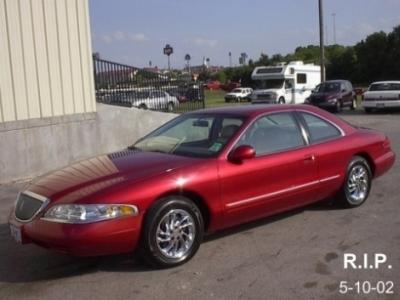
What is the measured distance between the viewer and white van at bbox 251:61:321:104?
32.1 m

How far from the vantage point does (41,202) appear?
4.66 meters

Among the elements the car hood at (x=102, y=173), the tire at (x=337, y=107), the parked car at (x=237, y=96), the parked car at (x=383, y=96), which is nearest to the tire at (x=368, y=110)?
the parked car at (x=383, y=96)

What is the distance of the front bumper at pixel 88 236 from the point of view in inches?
171

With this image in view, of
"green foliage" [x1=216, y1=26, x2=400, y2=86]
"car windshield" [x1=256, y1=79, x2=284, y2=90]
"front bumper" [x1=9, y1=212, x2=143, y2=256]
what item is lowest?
"front bumper" [x1=9, y1=212, x2=143, y2=256]

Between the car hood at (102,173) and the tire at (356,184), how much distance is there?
2278 mm

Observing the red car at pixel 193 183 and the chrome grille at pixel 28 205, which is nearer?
the red car at pixel 193 183

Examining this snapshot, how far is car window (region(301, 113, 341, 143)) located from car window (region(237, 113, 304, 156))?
0.21 meters

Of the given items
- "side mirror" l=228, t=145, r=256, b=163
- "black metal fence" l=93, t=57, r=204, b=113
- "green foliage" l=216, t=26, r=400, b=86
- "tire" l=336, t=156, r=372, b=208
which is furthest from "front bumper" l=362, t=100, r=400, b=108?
"green foliage" l=216, t=26, r=400, b=86

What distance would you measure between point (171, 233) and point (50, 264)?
1234mm

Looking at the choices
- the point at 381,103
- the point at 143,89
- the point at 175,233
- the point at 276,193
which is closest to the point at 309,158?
the point at 276,193

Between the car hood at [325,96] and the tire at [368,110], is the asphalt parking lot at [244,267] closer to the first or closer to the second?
the tire at [368,110]

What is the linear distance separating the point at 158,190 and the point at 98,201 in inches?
20.5

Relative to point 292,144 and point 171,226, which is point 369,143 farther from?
point 171,226

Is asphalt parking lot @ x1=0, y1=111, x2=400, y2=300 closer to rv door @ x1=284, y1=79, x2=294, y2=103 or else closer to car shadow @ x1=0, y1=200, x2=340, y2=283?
car shadow @ x1=0, y1=200, x2=340, y2=283
